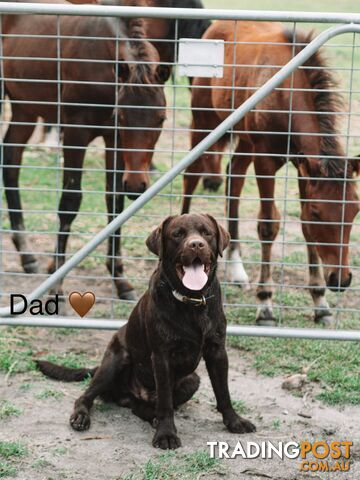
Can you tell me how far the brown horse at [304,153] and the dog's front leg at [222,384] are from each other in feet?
3.43

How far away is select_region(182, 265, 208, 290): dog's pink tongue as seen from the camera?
11.4 feet

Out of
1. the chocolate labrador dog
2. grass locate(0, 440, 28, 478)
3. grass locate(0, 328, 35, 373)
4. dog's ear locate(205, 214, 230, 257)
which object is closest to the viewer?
grass locate(0, 440, 28, 478)

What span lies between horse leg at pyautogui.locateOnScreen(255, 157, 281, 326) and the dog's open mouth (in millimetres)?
1748

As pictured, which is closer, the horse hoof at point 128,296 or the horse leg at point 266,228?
the horse leg at point 266,228

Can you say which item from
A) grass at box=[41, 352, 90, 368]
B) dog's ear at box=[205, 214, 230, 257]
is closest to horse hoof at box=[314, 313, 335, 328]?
grass at box=[41, 352, 90, 368]

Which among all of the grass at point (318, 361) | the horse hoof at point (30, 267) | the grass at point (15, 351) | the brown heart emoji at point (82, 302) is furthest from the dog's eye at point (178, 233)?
the horse hoof at point (30, 267)

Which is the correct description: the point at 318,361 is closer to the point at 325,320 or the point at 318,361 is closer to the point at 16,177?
the point at 325,320

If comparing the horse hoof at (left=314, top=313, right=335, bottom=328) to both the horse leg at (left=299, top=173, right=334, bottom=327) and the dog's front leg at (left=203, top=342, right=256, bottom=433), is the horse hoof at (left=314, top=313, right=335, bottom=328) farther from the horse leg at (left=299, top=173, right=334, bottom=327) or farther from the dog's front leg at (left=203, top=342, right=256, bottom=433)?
the dog's front leg at (left=203, top=342, right=256, bottom=433)

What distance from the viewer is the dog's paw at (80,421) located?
3768 mm

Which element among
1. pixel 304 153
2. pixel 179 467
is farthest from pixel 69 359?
pixel 304 153

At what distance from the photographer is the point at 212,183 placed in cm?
858

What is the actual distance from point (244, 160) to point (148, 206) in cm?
190

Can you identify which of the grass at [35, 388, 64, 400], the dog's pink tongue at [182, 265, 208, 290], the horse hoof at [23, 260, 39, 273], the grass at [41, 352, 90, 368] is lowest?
the grass at [35, 388, 64, 400]

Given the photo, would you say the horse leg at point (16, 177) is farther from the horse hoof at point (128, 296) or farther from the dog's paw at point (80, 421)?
the dog's paw at point (80, 421)
